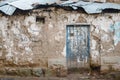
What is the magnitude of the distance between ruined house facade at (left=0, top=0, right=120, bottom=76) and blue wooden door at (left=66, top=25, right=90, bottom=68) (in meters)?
0.20

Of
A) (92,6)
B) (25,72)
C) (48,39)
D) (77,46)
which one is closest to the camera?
(25,72)

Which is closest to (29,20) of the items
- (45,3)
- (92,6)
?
(45,3)

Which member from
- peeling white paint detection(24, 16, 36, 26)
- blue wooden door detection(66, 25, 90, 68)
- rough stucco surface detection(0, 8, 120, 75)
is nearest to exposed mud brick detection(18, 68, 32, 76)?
rough stucco surface detection(0, 8, 120, 75)

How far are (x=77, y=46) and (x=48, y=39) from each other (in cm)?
129

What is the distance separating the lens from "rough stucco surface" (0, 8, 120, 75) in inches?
571

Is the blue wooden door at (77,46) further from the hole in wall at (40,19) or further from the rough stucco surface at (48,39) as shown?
the hole in wall at (40,19)

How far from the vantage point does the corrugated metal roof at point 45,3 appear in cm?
1438

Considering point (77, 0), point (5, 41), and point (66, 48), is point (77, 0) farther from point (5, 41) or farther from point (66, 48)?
point (5, 41)

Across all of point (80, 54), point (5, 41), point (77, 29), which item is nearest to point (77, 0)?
point (77, 29)

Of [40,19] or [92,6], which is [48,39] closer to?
[40,19]

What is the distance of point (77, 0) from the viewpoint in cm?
1527

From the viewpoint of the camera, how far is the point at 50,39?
47.6ft

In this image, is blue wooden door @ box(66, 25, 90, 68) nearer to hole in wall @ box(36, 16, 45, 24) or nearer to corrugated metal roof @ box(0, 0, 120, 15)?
corrugated metal roof @ box(0, 0, 120, 15)

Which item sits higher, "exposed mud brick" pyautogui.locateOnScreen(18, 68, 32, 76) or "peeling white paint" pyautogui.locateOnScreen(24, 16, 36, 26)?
"peeling white paint" pyautogui.locateOnScreen(24, 16, 36, 26)
